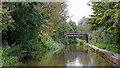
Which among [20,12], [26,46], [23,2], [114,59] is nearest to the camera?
[23,2]

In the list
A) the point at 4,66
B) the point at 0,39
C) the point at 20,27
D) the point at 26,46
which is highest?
the point at 20,27

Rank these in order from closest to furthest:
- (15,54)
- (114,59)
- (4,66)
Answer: (4,66) → (15,54) → (114,59)

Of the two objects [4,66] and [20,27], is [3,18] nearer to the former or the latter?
[20,27]

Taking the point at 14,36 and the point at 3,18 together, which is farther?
the point at 14,36

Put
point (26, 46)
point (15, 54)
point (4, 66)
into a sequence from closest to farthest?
point (4, 66), point (15, 54), point (26, 46)

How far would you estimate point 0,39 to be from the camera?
5.97 metres

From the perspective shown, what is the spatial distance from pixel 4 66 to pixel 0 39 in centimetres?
158

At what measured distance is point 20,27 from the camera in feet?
21.6

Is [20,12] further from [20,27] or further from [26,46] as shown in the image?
[26,46]

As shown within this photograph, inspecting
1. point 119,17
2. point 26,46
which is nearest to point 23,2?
point 26,46

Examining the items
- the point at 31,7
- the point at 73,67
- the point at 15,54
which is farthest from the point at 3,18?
the point at 73,67

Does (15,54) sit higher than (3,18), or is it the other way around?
(3,18)

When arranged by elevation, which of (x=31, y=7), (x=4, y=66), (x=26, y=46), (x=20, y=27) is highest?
(x=31, y=7)

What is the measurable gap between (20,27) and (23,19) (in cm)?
49
